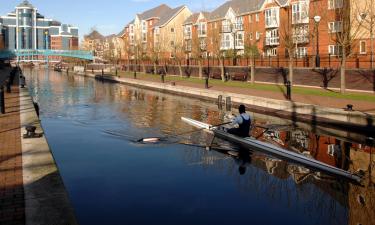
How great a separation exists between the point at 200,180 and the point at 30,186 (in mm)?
5665

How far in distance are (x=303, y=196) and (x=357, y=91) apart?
22342 millimetres

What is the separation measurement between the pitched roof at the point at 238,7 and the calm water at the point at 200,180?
1585 inches

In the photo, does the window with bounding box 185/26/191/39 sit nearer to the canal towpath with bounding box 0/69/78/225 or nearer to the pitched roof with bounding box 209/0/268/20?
the pitched roof with bounding box 209/0/268/20

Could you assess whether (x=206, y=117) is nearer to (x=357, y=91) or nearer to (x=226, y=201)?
(x=357, y=91)

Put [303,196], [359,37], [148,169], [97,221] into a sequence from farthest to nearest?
[359,37] < [148,169] < [303,196] < [97,221]

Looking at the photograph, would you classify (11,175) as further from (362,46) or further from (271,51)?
(271,51)

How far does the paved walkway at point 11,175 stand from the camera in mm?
7621

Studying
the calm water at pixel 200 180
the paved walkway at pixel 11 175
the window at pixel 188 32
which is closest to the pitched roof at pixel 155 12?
the window at pixel 188 32

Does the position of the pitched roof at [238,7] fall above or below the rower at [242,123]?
above

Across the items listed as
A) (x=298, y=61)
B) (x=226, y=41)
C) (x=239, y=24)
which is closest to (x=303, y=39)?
(x=298, y=61)

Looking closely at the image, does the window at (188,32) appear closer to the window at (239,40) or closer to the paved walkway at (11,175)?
the window at (239,40)

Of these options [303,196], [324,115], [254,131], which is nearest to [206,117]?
[254,131]

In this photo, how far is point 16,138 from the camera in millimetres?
14250

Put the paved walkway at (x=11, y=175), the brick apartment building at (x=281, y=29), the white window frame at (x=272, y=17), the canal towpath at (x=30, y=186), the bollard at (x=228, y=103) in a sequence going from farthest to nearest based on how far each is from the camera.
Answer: the white window frame at (x=272, y=17), the brick apartment building at (x=281, y=29), the bollard at (x=228, y=103), the paved walkway at (x=11, y=175), the canal towpath at (x=30, y=186)
